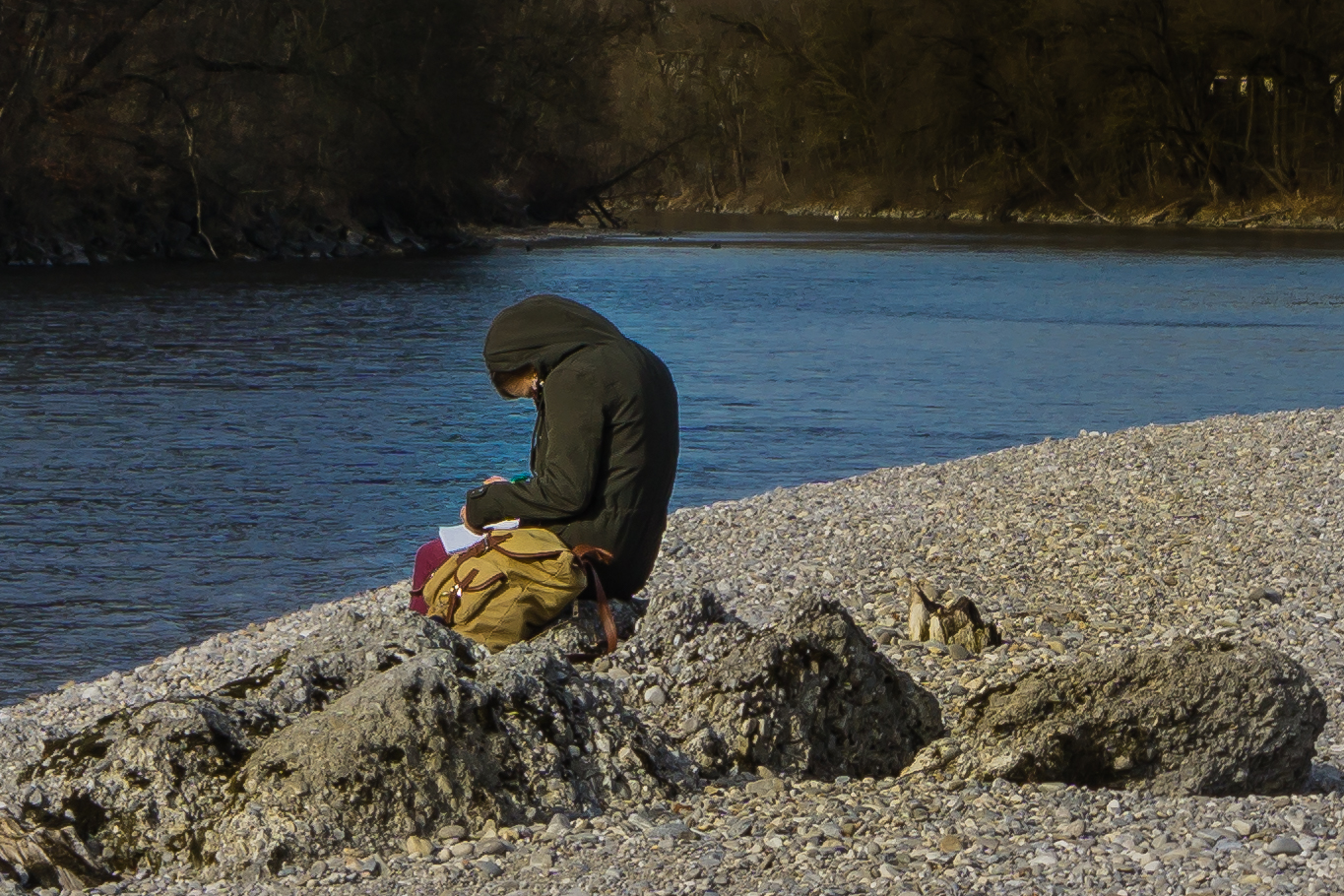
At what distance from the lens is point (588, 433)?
502cm

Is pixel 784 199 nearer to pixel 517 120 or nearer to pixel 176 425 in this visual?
pixel 517 120

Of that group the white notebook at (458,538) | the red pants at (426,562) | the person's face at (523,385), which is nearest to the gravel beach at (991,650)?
the white notebook at (458,538)

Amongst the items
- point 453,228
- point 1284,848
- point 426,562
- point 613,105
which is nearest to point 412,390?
point 426,562

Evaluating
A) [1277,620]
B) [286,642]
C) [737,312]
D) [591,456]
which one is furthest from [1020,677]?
[737,312]

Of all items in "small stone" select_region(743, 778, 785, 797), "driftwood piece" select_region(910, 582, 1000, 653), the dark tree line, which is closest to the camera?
"small stone" select_region(743, 778, 785, 797)

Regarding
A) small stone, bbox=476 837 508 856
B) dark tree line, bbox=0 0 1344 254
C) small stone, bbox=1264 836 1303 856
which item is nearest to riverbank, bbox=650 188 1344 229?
dark tree line, bbox=0 0 1344 254

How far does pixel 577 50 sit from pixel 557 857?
49.1 m

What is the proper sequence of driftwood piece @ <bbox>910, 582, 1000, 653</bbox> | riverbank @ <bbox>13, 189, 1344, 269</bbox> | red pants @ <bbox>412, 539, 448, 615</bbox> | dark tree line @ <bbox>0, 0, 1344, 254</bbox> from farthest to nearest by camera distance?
riverbank @ <bbox>13, 189, 1344, 269</bbox> < dark tree line @ <bbox>0, 0, 1344, 254</bbox> < driftwood piece @ <bbox>910, 582, 1000, 653</bbox> < red pants @ <bbox>412, 539, 448, 615</bbox>

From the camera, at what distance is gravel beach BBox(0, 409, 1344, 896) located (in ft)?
12.7

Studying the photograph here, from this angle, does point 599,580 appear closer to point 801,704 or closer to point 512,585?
point 512,585

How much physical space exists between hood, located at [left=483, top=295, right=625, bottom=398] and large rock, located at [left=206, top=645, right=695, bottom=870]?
3.27ft

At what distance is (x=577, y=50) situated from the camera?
51094 millimetres

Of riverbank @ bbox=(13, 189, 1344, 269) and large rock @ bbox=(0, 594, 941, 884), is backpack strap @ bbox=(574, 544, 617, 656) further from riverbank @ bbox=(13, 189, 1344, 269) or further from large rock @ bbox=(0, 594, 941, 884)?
riverbank @ bbox=(13, 189, 1344, 269)

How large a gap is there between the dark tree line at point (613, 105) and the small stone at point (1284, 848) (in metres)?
35.4
